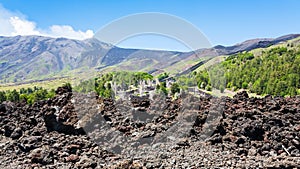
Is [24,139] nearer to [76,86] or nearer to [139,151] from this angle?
[139,151]

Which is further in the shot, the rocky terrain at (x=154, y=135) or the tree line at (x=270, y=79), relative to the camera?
the tree line at (x=270, y=79)

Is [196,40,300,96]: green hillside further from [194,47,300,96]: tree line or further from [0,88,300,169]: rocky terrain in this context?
[0,88,300,169]: rocky terrain

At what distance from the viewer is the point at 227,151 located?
40.5 feet

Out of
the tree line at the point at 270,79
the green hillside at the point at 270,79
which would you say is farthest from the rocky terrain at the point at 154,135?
the green hillside at the point at 270,79

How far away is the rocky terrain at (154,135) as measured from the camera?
11.4 m

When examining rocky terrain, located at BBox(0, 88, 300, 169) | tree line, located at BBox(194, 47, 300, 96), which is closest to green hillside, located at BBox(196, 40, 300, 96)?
tree line, located at BBox(194, 47, 300, 96)

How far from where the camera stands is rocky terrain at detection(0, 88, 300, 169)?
449 inches

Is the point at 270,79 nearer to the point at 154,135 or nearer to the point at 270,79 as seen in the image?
the point at 270,79

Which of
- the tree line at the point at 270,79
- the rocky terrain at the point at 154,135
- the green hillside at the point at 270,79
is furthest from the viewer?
the green hillside at the point at 270,79

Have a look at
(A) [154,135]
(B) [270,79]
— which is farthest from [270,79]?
(A) [154,135]

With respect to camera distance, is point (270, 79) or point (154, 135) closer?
point (154, 135)

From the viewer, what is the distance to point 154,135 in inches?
533

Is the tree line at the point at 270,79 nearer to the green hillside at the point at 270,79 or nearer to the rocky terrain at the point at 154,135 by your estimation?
the green hillside at the point at 270,79

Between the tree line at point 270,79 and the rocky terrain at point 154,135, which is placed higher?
the rocky terrain at point 154,135
